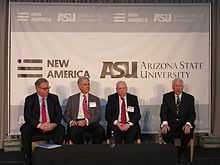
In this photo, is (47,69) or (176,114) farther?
(47,69)

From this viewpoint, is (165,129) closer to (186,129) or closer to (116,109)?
(186,129)

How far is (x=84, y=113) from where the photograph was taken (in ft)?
21.8

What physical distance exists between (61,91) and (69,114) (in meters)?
Answer: 0.65

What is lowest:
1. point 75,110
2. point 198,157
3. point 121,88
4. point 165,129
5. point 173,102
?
point 198,157

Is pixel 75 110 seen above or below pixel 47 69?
below

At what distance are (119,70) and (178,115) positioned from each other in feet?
4.01

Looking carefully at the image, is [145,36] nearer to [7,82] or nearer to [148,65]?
[148,65]

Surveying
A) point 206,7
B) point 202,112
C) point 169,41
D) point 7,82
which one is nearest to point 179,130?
point 202,112

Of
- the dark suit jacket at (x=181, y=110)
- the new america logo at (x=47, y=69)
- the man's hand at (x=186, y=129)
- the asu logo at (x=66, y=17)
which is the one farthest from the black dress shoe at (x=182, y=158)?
the asu logo at (x=66, y=17)

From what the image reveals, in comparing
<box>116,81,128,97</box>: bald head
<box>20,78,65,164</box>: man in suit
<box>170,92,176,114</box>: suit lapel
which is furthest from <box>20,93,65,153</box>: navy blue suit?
<box>170,92,176,114</box>: suit lapel

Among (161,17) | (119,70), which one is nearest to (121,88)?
(119,70)

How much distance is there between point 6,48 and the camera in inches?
287

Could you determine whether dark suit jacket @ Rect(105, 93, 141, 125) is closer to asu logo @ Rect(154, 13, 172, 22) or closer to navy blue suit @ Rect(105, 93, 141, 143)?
navy blue suit @ Rect(105, 93, 141, 143)

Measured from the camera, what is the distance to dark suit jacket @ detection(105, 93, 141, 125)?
259 inches
